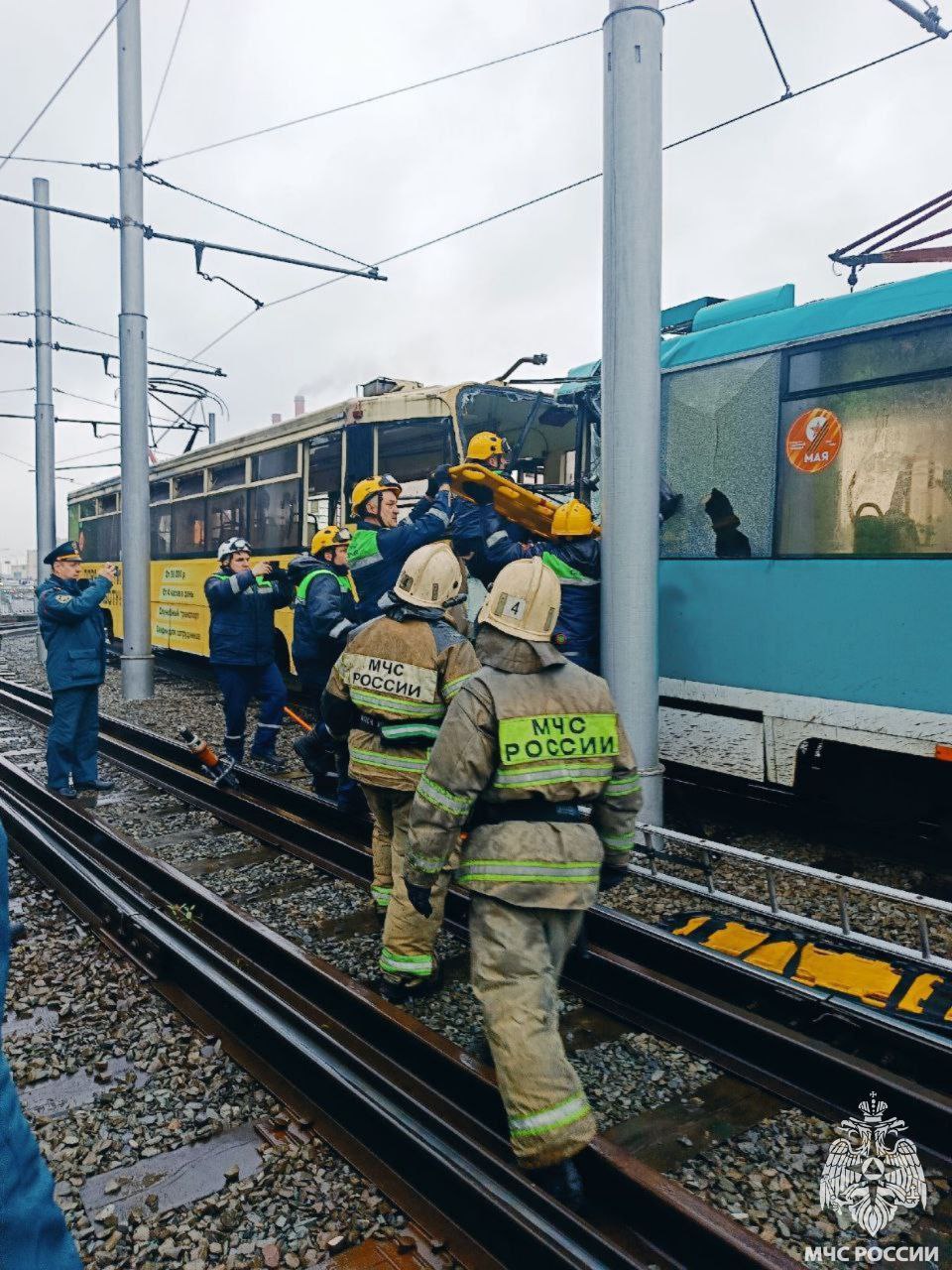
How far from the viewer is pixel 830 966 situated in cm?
427

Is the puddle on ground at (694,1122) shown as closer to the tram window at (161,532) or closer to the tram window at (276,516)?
the tram window at (276,516)

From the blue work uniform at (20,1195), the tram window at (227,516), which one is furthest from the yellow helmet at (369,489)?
the tram window at (227,516)

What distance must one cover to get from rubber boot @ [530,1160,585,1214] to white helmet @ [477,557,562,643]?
65.3 inches

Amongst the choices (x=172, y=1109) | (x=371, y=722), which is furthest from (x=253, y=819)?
(x=172, y=1109)

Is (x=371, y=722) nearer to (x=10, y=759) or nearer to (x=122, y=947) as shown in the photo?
(x=122, y=947)

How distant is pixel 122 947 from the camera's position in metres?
4.78

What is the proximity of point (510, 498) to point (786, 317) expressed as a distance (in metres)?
2.18

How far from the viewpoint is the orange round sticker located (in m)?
5.54

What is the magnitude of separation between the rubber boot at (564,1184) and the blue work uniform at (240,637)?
5826mm

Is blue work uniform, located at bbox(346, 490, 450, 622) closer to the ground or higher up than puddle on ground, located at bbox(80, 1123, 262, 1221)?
higher up

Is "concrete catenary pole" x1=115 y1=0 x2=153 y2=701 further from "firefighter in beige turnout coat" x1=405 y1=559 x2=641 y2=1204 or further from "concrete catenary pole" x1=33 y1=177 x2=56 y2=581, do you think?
"firefighter in beige turnout coat" x1=405 y1=559 x2=641 y2=1204

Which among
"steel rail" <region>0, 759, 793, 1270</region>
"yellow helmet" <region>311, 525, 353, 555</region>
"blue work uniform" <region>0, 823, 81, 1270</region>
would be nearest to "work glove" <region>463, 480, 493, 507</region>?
"yellow helmet" <region>311, 525, 353, 555</region>

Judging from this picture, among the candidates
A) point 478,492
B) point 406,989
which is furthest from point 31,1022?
point 478,492

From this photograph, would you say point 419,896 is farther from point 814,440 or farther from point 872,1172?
point 814,440
